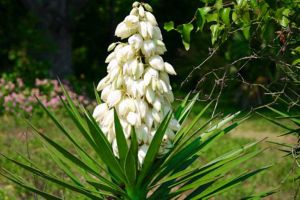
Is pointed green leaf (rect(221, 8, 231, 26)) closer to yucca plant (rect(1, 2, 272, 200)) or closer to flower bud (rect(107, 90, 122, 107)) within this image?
yucca plant (rect(1, 2, 272, 200))

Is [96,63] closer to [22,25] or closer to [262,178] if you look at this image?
[22,25]

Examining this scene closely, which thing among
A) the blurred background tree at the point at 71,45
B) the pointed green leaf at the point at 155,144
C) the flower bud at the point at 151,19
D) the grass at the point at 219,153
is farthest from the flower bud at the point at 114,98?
the blurred background tree at the point at 71,45

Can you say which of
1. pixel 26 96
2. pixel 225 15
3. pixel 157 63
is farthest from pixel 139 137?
pixel 26 96

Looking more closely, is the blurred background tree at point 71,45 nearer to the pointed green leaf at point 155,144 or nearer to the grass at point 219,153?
the grass at point 219,153

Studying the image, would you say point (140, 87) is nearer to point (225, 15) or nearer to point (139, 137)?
point (139, 137)

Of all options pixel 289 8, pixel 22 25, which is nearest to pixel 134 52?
pixel 289 8

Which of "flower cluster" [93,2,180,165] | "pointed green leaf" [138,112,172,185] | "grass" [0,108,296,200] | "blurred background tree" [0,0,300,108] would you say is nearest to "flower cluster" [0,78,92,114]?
"grass" [0,108,296,200]
